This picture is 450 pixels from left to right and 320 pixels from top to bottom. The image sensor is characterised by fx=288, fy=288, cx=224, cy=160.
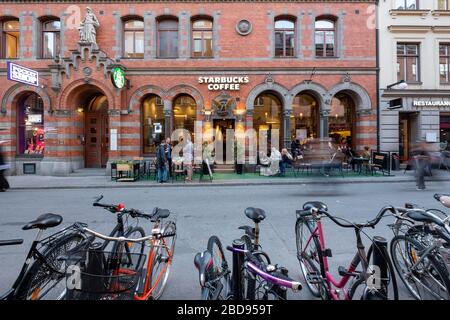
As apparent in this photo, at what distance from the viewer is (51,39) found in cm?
1752

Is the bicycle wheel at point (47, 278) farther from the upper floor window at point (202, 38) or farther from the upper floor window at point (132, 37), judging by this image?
the upper floor window at point (132, 37)

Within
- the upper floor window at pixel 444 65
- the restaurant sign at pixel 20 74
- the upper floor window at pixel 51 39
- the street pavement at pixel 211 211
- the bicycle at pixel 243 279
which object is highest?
the upper floor window at pixel 51 39

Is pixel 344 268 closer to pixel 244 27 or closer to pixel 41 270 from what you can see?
pixel 41 270

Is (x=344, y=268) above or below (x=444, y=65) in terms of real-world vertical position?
below

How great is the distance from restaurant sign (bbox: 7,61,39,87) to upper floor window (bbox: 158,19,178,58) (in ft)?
22.4

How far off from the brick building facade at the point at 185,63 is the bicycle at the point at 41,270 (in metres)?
14.5

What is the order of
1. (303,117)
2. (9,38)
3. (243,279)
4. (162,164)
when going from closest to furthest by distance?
(243,279) → (162,164) → (9,38) → (303,117)

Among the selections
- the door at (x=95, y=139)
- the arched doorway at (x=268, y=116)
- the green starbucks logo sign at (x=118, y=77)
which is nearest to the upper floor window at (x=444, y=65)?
the arched doorway at (x=268, y=116)

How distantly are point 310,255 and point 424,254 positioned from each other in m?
1.24

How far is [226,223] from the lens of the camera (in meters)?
6.45

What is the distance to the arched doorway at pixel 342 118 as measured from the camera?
18.5 meters

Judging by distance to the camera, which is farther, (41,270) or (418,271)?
(418,271)

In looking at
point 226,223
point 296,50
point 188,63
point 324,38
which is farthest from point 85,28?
point 226,223

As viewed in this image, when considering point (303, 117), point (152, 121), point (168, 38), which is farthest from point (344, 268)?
point (168, 38)
